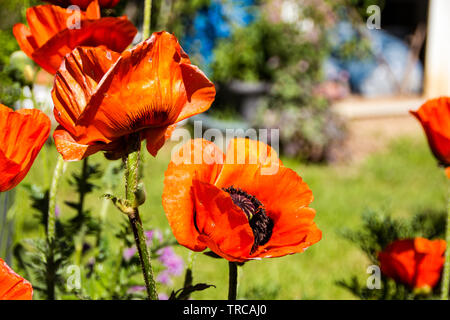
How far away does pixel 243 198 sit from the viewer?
0.61 m

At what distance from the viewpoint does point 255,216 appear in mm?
618

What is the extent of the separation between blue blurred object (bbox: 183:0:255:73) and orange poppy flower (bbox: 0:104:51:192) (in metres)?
4.31

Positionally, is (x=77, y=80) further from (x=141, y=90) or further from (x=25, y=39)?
(x=25, y=39)

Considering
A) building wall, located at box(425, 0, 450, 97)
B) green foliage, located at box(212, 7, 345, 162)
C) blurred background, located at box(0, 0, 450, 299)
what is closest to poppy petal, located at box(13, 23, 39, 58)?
blurred background, located at box(0, 0, 450, 299)

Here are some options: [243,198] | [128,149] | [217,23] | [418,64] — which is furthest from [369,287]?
[418,64]

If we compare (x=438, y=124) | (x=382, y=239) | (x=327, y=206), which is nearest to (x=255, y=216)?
(x=438, y=124)

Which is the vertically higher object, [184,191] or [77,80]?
[77,80]

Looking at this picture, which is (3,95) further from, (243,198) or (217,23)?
(217,23)

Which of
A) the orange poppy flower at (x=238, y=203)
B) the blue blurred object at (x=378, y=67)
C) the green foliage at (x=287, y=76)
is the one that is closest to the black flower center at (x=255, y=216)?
the orange poppy flower at (x=238, y=203)

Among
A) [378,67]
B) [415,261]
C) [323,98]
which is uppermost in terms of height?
[378,67]

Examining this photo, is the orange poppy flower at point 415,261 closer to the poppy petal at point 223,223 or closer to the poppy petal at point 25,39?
the poppy petal at point 223,223

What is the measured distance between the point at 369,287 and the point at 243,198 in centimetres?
51

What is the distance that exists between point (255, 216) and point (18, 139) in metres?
0.25

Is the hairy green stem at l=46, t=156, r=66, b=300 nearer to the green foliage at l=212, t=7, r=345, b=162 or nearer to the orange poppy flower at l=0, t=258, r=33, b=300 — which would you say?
the orange poppy flower at l=0, t=258, r=33, b=300
